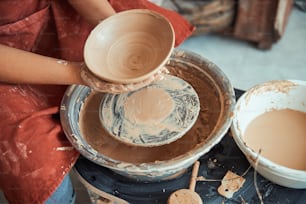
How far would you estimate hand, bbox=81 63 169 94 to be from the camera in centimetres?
138

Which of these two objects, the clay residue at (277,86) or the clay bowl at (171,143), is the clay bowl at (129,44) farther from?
the clay residue at (277,86)

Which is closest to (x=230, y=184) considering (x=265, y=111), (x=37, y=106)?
(x=265, y=111)

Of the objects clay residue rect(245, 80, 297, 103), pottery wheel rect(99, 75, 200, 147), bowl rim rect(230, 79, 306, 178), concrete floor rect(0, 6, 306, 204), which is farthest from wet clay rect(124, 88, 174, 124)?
concrete floor rect(0, 6, 306, 204)

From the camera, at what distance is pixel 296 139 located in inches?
58.7

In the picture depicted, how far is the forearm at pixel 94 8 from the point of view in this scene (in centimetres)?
164

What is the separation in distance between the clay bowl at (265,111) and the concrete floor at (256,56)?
841mm

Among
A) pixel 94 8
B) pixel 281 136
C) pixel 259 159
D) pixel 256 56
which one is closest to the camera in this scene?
pixel 259 159

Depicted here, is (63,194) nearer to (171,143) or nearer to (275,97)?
(171,143)

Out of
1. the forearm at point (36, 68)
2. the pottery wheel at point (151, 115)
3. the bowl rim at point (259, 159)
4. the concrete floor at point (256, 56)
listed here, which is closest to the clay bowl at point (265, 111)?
the bowl rim at point (259, 159)

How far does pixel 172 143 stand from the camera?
1.51 m

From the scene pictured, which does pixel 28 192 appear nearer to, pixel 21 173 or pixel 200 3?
pixel 21 173

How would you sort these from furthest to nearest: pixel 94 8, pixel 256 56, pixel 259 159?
pixel 256 56 < pixel 94 8 < pixel 259 159

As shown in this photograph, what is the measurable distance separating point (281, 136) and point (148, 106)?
0.42m

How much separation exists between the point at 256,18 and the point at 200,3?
30 cm
